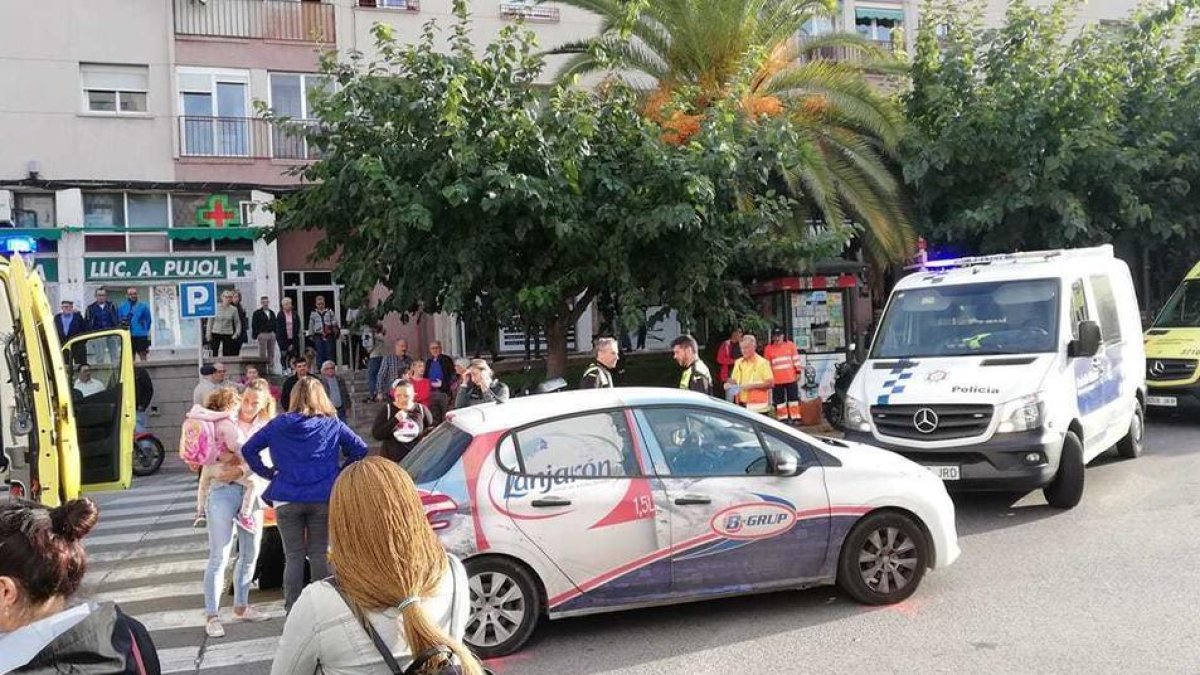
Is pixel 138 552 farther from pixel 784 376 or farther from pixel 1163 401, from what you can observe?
pixel 1163 401

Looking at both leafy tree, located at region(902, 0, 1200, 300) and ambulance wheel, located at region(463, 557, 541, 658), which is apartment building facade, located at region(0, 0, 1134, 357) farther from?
ambulance wheel, located at region(463, 557, 541, 658)

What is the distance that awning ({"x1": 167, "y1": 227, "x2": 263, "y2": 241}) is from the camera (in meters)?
21.5

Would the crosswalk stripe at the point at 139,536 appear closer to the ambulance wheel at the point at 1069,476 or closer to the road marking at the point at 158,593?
the road marking at the point at 158,593

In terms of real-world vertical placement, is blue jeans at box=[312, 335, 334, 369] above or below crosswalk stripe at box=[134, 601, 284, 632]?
above

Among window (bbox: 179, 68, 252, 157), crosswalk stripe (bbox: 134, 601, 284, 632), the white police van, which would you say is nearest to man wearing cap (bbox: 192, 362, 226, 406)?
crosswalk stripe (bbox: 134, 601, 284, 632)

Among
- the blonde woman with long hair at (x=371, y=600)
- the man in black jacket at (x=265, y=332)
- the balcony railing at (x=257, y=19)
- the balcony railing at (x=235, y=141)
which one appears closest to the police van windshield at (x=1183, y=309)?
the blonde woman with long hair at (x=371, y=600)

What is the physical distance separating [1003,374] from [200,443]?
6.42 meters

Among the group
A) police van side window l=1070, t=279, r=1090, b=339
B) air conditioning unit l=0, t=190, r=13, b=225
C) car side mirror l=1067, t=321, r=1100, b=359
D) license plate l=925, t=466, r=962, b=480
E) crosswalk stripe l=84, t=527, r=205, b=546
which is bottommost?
crosswalk stripe l=84, t=527, r=205, b=546

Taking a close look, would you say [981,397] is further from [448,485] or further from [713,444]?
[448,485]

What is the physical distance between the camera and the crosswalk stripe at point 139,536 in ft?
31.9

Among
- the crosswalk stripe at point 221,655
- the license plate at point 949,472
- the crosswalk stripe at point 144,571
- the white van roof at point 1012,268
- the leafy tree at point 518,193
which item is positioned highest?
the leafy tree at point 518,193

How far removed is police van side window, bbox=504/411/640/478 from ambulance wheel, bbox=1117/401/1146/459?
7497mm

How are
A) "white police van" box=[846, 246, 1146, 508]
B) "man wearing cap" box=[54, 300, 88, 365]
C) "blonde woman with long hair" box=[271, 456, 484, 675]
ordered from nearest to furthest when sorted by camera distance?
"blonde woman with long hair" box=[271, 456, 484, 675] → "white police van" box=[846, 246, 1146, 508] → "man wearing cap" box=[54, 300, 88, 365]

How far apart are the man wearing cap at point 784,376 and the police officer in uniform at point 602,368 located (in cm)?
584
